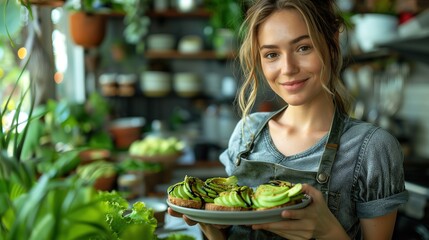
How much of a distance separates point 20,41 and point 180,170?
1755 mm

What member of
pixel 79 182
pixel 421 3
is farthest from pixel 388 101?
pixel 79 182

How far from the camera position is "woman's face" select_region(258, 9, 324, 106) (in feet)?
4.20

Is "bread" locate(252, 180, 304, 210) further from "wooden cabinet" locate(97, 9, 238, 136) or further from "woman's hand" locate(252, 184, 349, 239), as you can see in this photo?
"wooden cabinet" locate(97, 9, 238, 136)

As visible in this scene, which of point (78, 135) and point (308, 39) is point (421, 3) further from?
point (78, 135)

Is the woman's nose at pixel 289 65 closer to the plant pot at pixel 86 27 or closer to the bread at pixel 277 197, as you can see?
the bread at pixel 277 197

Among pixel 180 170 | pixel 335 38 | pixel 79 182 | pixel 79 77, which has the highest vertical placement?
pixel 335 38

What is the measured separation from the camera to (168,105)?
6.00 m

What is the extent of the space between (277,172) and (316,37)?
0.39 meters

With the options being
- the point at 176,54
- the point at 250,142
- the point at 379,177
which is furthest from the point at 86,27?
the point at 379,177

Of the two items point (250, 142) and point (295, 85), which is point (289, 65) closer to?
point (295, 85)

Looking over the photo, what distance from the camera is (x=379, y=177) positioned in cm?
128

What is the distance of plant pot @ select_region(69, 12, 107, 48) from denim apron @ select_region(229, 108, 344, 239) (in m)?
2.20

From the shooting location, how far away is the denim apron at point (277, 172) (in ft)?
4.38

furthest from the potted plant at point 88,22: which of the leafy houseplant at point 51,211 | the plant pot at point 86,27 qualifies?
the leafy houseplant at point 51,211
